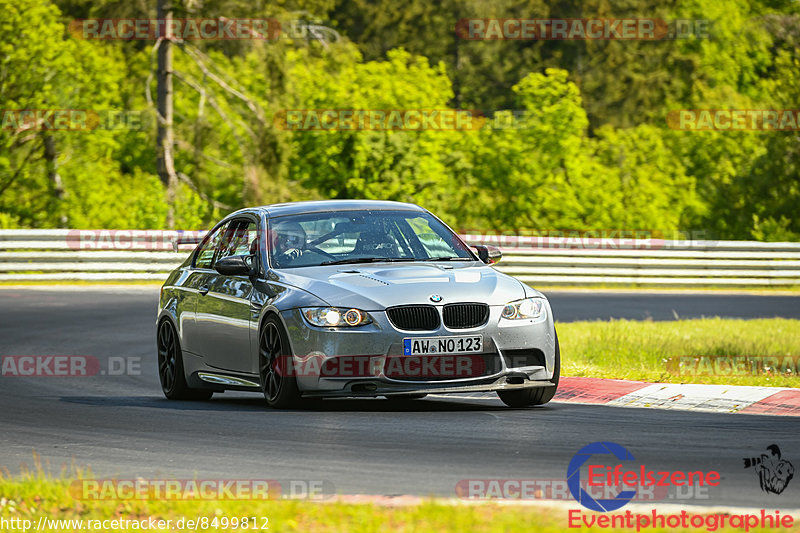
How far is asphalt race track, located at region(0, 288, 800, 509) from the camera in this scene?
7.35 meters

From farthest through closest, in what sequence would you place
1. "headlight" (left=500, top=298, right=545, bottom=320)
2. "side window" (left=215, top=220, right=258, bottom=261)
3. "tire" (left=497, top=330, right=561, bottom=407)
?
"side window" (left=215, top=220, right=258, bottom=261), "tire" (left=497, top=330, right=561, bottom=407), "headlight" (left=500, top=298, right=545, bottom=320)

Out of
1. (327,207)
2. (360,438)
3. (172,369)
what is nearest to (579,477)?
(360,438)

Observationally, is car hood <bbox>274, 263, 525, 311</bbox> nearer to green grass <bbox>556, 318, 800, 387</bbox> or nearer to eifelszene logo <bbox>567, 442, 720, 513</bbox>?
eifelszene logo <bbox>567, 442, 720, 513</bbox>

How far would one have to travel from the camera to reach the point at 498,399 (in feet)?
37.1

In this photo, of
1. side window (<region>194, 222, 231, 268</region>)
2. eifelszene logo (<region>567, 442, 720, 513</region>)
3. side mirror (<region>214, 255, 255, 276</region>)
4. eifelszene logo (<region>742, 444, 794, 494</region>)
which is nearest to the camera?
eifelszene logo (<region>567, 442, 720, 513</region>)

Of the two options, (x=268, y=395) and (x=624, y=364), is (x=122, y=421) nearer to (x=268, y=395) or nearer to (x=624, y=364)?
(x=268, y=395)

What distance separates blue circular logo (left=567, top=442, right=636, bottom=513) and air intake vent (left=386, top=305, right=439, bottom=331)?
5.65 ft

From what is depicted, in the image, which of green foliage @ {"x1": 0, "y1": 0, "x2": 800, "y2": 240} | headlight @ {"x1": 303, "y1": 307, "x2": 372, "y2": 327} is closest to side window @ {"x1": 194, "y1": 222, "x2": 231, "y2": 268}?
headlight @ {"x1": 303, "y1": 307, "x2": 372, "y2": 327}

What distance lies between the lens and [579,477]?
23.0 feet

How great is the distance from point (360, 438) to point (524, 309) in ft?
6.06

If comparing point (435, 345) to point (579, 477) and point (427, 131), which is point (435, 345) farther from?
point (427, 131)

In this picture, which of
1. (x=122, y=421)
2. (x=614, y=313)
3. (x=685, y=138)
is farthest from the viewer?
(x=685, y=138)

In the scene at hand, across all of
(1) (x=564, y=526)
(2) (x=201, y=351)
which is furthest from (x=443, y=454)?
(2) (x=201, y=351)

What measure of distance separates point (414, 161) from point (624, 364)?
2851 cm
